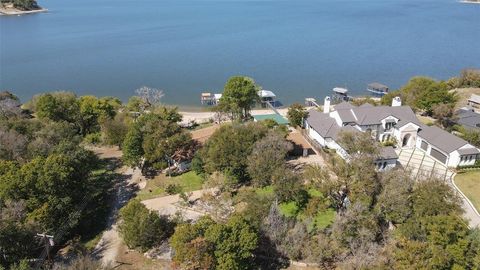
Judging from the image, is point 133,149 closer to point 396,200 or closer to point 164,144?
point 164,144

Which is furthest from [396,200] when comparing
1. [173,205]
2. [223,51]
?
[223,51]

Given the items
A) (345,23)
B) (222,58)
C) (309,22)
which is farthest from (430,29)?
(222,58)

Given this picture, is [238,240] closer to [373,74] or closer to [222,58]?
[373,74]

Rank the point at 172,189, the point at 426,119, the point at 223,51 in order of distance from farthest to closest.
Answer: the point at 223,51, the point at 426,119, the point at 172,189

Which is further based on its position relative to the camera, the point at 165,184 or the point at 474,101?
the point at 474,101

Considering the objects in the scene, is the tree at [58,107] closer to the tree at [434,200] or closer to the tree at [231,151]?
the tree at [231,151]
